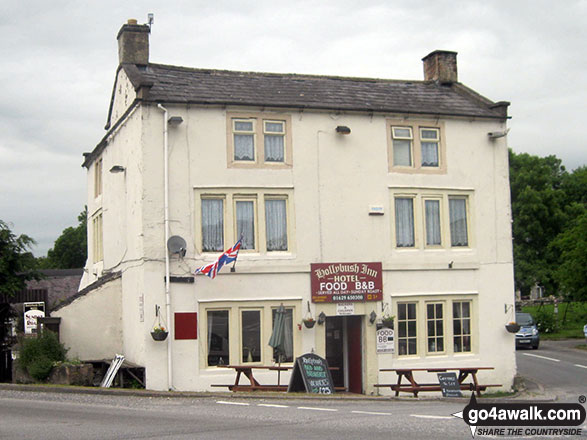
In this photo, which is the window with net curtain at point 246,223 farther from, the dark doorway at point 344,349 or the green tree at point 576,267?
the green tree at point 576,267

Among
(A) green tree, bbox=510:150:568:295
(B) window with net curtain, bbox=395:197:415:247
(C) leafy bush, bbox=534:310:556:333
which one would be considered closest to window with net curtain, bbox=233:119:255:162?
(B) window with net curtain, bbox=395:197:415:247

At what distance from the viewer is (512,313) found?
79.6 ft

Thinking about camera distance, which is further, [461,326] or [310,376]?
[461,326]

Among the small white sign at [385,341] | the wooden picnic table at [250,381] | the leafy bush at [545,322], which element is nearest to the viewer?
the wooden picnic table at [250,381]

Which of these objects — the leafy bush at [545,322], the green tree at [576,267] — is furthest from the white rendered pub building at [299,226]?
the leafy bush at [545,322]

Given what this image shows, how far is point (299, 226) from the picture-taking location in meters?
22.3

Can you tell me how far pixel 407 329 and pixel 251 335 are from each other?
4.57 metres

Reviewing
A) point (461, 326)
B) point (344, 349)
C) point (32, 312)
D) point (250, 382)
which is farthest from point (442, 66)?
point (32, 312)

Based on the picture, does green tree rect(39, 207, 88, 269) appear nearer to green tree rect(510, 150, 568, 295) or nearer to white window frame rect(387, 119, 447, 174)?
green tree rect(510, 150, 568, 295)

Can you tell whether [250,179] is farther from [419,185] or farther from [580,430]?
[580,430]

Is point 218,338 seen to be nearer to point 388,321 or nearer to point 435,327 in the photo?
point 388,321

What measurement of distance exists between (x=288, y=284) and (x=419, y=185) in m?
4.94

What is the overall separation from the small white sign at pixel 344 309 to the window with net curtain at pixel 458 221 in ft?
12.5

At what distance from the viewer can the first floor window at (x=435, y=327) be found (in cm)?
2341
